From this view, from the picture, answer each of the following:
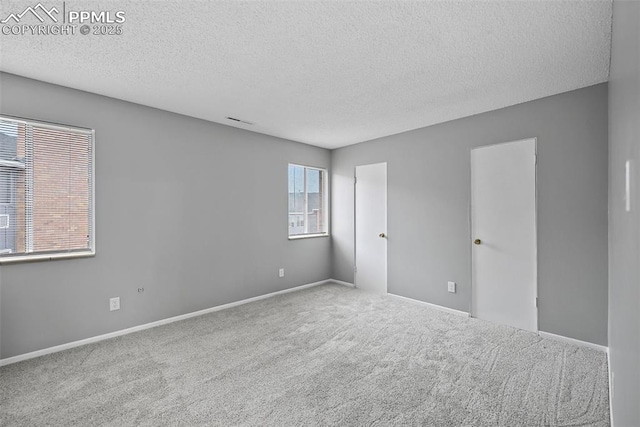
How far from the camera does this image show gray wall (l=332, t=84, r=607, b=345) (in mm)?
2818

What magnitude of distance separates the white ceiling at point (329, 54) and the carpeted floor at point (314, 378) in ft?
8.09

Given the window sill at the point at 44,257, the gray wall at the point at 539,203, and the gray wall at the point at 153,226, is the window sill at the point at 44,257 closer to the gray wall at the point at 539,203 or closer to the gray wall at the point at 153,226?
the gray wall at the point at 153,226

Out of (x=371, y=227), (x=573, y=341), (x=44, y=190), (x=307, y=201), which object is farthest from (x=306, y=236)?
(x=573, y=341)

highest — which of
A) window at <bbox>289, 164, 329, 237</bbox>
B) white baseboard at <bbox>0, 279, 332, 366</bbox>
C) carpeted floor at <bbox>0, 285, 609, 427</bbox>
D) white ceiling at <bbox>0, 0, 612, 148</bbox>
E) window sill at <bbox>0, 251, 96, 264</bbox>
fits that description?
white ceiling at <bbox>0, 0, 612, 148</bbox>

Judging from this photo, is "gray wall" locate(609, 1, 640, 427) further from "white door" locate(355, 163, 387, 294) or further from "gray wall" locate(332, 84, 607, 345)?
"white door" locate(355, 163, 387, 294)

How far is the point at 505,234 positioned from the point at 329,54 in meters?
2.72

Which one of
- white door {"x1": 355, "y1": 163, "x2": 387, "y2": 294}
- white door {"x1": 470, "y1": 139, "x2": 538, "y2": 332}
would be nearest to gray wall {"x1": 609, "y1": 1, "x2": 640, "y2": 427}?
white door {"x1": 470, "y1": 139, "x2": 538, "y2": 332}

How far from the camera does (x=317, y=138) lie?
4734 millimetres

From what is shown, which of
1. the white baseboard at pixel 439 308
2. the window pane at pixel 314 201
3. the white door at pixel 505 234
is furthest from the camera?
the window pane at pixel 314 201

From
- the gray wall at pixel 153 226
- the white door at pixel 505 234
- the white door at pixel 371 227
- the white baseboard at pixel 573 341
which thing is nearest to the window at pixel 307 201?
the gray wall at pixel 153 226

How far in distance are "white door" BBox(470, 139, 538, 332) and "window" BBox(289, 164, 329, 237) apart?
256cm

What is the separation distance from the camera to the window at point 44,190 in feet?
8.58

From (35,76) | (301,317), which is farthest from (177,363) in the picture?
(35,76)

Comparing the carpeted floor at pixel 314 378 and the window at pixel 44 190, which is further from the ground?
the window at pixel 44 190
